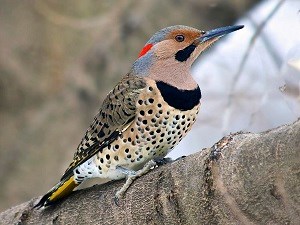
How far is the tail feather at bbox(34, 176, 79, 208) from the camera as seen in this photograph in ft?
8.18

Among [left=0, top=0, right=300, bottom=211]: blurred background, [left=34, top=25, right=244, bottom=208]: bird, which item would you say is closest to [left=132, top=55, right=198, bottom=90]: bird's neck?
[left=34, top=25, right=244, bottom=208]: bird

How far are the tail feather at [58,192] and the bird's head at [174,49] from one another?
0.45 m

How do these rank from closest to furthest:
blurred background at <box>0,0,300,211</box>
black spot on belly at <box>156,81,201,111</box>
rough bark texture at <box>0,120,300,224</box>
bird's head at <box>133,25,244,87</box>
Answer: rough bark texture at <box>0,120,300,224</box> → black spot on belly at <box>156,81,201,111</box> → bird's head at <box>133,25,244,87</box> → blurred background at <box>0,0,300,211</box>

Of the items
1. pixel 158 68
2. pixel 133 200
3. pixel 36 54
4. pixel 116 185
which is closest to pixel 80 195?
pixel 116 185

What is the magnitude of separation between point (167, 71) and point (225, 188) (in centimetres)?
104

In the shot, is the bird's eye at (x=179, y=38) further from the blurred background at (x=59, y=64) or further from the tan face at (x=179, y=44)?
the blurred background at (x=59, y=64)

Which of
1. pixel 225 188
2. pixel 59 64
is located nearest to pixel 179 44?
pixel 225 188

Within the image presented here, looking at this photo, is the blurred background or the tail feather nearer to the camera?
the tail feather

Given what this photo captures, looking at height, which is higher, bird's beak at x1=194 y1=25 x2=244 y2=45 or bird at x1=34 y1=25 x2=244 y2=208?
bird's beak at x1=194 y1=25 x2=244 y2=45

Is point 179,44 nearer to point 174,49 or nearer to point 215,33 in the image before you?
point 174,49

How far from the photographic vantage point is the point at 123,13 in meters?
4.39

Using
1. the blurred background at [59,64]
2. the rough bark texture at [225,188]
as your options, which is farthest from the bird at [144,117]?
the blurred background at [59,64]

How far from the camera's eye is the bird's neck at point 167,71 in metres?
2.68

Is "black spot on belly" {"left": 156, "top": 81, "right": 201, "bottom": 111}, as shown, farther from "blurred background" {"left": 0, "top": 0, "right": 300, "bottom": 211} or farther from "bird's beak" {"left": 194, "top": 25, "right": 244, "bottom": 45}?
"blurred background" {"left": 0, "top": 0, "right": 300, "bottom": 211}
